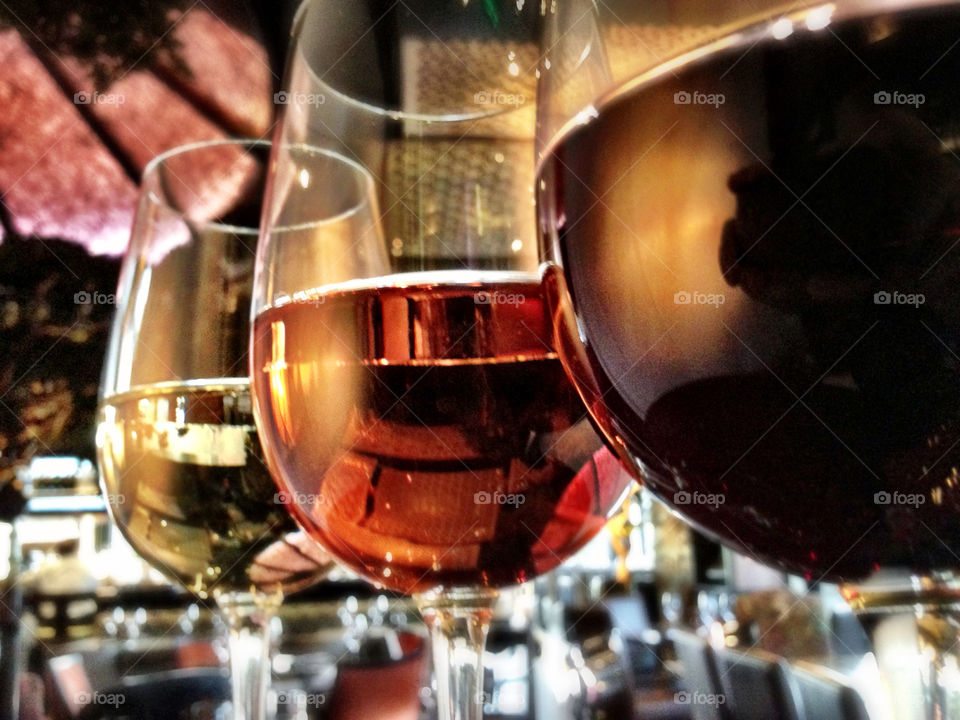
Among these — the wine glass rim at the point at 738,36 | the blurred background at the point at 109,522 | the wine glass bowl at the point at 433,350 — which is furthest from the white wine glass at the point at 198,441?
the blurred background at the point at 109,522

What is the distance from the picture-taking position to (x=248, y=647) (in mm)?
463

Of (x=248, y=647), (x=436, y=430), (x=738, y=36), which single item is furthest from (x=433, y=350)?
(x=248, y=647)

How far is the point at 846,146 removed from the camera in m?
0.13

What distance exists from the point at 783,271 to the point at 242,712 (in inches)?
15.7

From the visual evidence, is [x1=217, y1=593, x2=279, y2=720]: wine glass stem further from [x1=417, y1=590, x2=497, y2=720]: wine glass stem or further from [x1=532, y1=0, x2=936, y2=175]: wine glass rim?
[x1=532, y1=0, x2=936, y2=175]: wine glass rim

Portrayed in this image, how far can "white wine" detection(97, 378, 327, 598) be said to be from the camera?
1.39ft

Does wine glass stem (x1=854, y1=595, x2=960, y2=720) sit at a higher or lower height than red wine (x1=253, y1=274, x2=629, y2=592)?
lower

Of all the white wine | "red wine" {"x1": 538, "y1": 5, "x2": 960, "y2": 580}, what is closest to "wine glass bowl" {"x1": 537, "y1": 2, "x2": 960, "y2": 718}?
"red wine" {"x1": 538, "y1": 5, "x2": 960, "y2": 580}

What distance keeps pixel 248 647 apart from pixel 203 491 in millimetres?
95

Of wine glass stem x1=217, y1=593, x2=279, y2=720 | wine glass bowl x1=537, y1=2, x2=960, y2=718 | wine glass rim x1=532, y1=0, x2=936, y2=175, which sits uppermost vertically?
wine glass rim x1=532, y1=0, x2=936, y2=175

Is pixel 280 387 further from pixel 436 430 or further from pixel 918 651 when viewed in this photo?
pixel 918 651

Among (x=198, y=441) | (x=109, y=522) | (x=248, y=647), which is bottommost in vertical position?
(x=248, y=647)

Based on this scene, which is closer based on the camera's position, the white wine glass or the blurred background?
the white wine glass

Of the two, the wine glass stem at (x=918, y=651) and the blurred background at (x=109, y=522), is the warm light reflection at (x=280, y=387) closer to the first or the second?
the wine glass stem at (x=918, y=651)
